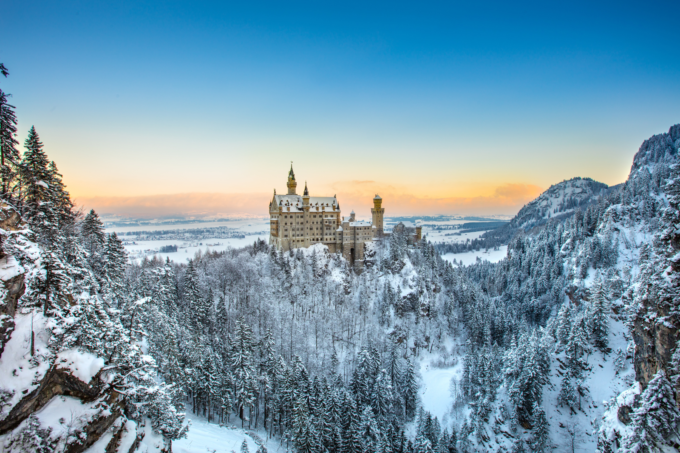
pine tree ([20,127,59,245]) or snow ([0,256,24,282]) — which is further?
pine tree ([20,127,59,245])

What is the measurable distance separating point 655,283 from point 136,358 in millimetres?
45620

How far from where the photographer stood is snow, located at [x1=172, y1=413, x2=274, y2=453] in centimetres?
3516

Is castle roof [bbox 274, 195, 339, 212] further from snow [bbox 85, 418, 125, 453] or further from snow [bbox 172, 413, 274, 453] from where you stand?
snow [bbox 85, 418, 125, 453]

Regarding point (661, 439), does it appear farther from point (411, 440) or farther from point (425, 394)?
point (425, 394)

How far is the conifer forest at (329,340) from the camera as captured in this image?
74.3 ft

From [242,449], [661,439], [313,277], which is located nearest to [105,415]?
[242,449]

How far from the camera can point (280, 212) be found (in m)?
89.3

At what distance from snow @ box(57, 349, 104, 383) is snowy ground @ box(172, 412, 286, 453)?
1639 cm

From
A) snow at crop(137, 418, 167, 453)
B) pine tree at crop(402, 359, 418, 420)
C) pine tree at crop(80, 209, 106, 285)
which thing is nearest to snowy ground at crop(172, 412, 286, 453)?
snow at crop(137, 418, 167, 453)

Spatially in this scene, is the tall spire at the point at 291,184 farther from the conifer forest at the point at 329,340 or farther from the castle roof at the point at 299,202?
the conifer forest at the point at 329,340

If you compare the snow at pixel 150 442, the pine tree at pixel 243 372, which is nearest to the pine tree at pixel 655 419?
the snow at pixel 150 442

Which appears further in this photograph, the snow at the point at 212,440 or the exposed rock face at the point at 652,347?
the snow at the point at 212,440

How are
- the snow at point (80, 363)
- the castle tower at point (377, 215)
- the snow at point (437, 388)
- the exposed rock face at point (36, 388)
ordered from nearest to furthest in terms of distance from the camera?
the exposed rock face at point (36, 388) → the snow at point (80, 363) → the snow at point (437, 388) → the castle tower at point (377, 215)

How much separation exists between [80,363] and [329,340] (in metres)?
63.7
